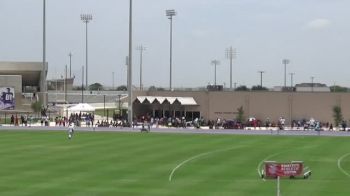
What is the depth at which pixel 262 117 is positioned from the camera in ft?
279

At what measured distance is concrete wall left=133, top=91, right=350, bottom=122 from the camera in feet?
270

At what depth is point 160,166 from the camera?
107ft

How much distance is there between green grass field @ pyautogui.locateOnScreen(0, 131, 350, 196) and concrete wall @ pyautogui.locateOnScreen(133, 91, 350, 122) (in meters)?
32.0

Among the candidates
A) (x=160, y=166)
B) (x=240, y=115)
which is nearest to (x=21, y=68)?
(x=240, y=115)

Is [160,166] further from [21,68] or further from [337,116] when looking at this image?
[21,68]

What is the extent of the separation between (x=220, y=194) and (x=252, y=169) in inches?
325

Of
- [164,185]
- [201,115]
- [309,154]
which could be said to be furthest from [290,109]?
[164,185]

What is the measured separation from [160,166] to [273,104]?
53.4 metres

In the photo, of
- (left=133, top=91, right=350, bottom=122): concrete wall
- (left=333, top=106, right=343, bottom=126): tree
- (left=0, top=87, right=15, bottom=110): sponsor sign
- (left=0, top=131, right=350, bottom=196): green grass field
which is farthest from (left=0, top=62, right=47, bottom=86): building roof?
(left=0, top=131, right=350, bottom=196): green grass field

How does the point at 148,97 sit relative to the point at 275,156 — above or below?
above

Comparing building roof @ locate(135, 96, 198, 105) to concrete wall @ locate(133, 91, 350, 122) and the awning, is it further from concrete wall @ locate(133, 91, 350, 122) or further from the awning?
concrete wall @ locate(133, 91, 350, 122)

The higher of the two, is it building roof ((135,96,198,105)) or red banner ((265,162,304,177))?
building roof ((135,96,198,105))

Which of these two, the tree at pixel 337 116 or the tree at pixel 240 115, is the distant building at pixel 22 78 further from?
the tree at pixel 337 116

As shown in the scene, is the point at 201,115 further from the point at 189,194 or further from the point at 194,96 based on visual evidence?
the point at 189,194
